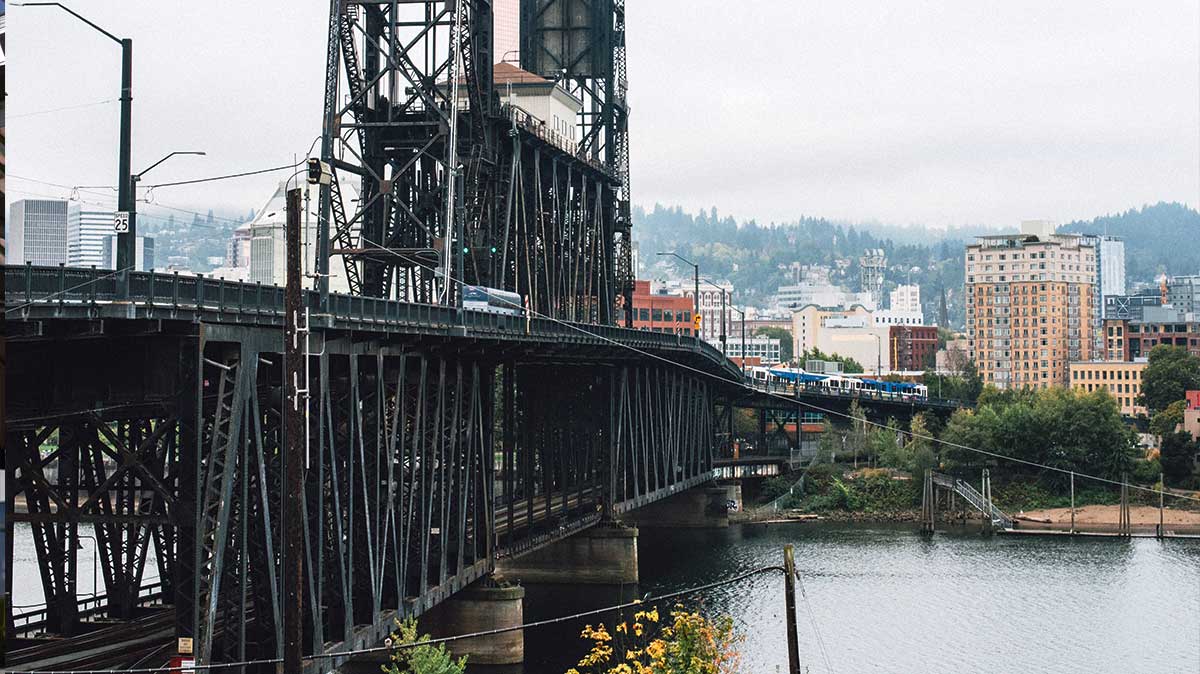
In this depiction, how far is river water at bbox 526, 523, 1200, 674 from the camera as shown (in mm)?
62562

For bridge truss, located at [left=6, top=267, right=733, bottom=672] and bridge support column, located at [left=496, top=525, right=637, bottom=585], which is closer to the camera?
bridge truss, located at [left=6, top=267, right=733, bottom=672]

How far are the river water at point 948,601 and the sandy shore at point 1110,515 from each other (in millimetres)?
8252

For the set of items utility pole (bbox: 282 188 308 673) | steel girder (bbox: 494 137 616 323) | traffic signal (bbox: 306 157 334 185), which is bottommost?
utility pole (bbox: 282 188 308 673)

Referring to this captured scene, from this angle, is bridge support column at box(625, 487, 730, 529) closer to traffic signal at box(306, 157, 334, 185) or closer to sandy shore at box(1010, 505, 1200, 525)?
sandy shore at box(1010, 505, 1200, 525)

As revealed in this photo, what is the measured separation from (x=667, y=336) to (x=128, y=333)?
64045 mm

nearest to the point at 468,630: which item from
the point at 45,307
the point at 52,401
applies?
the point at 52,401

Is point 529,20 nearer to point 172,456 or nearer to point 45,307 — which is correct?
point 172,456

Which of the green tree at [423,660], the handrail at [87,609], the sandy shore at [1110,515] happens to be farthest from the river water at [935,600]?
the handrail at [87,609]

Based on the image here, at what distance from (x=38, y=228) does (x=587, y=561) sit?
38683 millimetres

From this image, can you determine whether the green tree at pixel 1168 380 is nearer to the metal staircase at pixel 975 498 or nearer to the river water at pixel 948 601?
the metal staircase at pixel 975 498

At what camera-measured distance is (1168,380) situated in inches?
6363

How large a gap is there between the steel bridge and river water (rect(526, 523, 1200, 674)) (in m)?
6.09

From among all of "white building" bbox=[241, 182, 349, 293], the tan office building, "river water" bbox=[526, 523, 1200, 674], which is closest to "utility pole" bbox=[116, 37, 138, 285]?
"white building" bbox=[241, 182, 349, 293]

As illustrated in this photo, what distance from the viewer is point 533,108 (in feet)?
330
